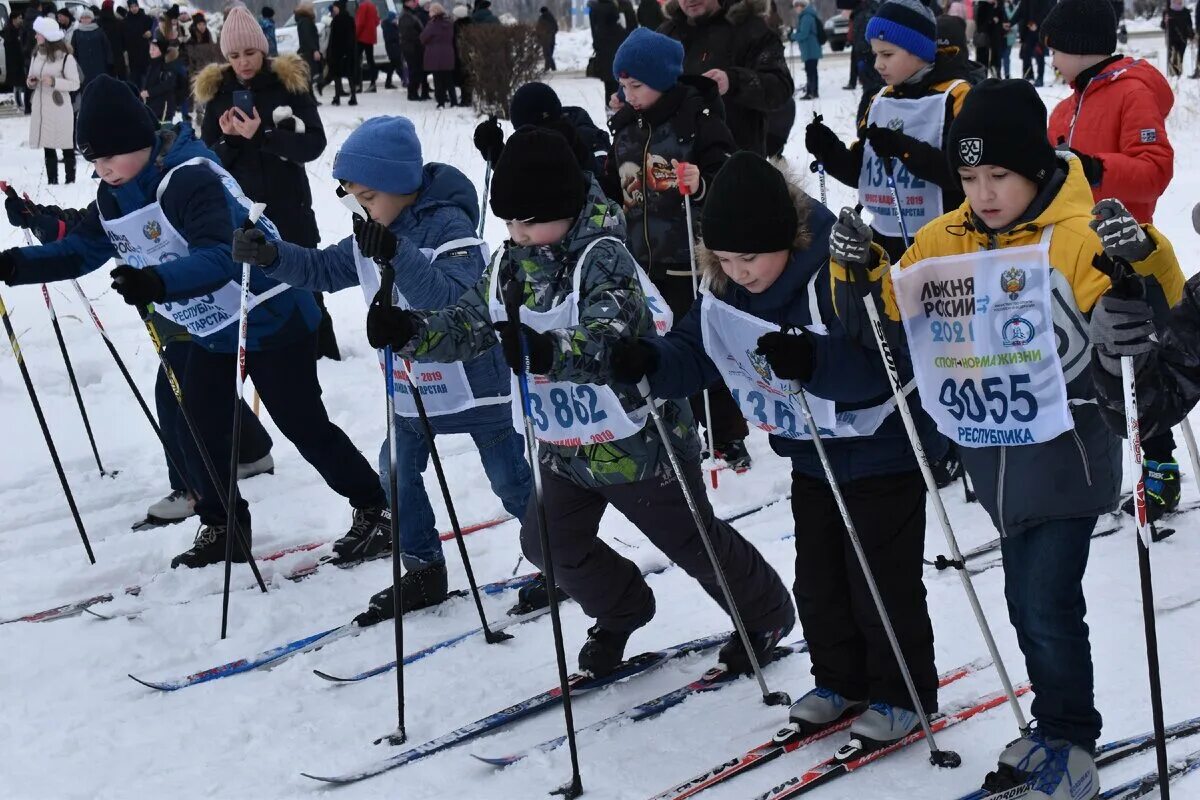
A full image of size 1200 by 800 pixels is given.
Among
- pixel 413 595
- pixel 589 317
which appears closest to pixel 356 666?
pixel 413 595

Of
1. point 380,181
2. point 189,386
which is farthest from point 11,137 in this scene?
point 380,181

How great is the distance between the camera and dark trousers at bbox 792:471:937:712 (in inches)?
130

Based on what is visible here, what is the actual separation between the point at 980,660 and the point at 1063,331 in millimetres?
1397

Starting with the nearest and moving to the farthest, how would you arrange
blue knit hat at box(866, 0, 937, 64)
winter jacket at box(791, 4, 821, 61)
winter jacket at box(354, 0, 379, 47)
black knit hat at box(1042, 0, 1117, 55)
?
black knit hat at box(1042, 0, 1117, 55) → blue knit hat at box(866, 0, 937, 64) → winter jacket at box(791, 4, 821, 61) → winter jacket at box(354, 0, 379, 47)

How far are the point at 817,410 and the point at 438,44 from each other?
1536cm

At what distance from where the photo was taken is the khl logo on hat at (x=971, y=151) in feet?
9.54

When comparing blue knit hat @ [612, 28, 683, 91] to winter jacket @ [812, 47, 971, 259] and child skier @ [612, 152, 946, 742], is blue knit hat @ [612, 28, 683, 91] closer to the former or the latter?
winter jacket @ [812, 47, 971, 259]

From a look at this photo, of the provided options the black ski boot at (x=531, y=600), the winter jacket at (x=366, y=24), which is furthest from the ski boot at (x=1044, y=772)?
the winter jacket at (x=366, y=24)

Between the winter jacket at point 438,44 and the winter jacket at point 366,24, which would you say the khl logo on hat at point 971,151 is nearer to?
the winter jacket at point 438,44

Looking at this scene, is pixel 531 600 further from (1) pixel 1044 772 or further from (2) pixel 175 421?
(1) pixel 1044 772

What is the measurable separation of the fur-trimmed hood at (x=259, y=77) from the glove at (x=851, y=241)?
14.1 ft

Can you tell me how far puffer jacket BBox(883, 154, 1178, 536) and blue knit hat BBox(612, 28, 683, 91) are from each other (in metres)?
2.51

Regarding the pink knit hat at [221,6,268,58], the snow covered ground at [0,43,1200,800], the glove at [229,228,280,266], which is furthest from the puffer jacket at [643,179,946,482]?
the pink knit hat at [221,6,268,58]

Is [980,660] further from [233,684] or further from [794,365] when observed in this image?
[233,684]
